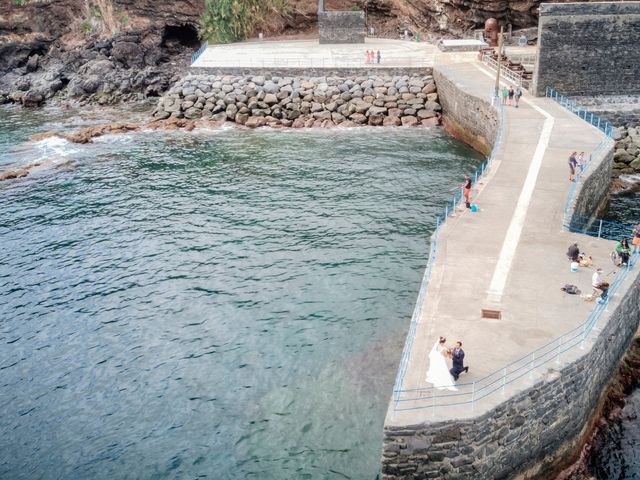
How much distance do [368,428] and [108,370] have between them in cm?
946

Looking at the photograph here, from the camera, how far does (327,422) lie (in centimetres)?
1859

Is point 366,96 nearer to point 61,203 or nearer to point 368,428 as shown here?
point 61,203

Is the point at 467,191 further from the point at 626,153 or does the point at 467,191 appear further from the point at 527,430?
the point at 626,153

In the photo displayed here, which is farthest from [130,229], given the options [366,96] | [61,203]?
[366,96]

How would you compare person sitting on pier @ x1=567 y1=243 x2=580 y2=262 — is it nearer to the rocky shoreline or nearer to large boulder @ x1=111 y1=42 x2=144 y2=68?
the rocky shoreline

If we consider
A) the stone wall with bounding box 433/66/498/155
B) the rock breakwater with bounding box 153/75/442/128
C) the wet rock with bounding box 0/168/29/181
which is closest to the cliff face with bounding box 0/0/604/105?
the rock breakwater with bounding box 153/75/442/128

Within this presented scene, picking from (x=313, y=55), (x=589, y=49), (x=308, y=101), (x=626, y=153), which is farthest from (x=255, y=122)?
(x=626, y=153)

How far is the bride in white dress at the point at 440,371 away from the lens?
1588cm

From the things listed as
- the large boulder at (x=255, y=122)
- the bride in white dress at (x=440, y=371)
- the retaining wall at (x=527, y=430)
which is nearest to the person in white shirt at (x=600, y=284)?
the retaining wall at (x=527, y=430)

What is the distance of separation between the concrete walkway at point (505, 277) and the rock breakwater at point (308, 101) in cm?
1851

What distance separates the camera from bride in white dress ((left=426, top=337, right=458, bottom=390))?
15875 millimetres

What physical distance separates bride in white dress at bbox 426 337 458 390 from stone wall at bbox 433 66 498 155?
25.2 meters

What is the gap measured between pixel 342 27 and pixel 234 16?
484 inches

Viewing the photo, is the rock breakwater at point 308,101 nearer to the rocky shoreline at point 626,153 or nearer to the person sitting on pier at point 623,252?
the rocky shoreline at point 626,153
